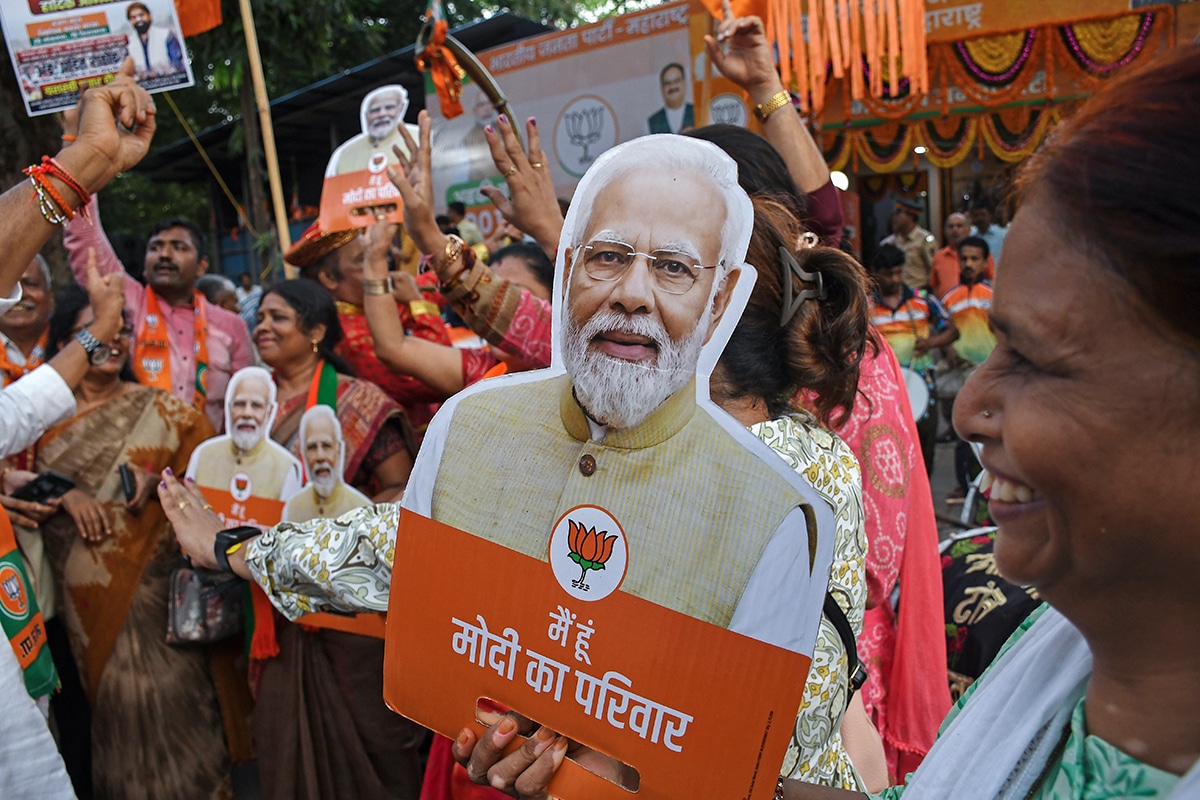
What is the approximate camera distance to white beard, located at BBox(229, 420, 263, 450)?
2479mm

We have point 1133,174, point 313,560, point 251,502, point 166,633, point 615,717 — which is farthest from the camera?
point 166,633

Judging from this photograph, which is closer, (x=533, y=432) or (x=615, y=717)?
(x=615, y=717)

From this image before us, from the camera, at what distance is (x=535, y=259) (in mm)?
2980

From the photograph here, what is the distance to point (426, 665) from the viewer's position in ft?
4.04

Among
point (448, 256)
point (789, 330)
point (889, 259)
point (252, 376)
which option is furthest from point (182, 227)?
point (889, 259)

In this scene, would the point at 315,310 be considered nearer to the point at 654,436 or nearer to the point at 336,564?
the point at 336,564

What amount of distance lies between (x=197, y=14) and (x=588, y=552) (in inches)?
126

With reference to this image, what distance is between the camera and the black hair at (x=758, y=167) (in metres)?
1.61

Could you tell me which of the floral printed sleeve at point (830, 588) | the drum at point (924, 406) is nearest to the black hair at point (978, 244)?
the drum at point (924, 406)

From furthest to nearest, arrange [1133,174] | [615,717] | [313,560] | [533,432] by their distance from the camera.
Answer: [313,560], [533,432], [615,717], [1133,174]

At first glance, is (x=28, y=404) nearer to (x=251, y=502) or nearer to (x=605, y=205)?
(x=251, y=502)

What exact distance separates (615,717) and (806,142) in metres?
1.43

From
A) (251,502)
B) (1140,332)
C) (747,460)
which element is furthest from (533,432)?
(251,502)

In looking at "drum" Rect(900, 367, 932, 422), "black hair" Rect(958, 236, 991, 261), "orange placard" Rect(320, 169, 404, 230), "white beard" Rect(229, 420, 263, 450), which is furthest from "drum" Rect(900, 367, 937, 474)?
"white beard" Rect(229, 420, 263, 450)
